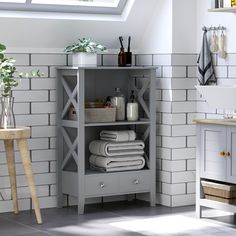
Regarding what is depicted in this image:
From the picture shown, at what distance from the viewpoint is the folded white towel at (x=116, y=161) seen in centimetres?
618

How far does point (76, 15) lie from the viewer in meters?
Result: 6.25

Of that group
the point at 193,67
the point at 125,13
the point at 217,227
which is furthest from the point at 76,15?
the point at 217,227

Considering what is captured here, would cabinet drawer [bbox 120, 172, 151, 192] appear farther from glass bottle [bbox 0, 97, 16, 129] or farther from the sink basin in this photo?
glass bottle [bbox 0, 97, 16, 129]

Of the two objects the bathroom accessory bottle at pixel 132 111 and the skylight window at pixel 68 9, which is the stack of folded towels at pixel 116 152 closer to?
the bathroom accessory bottle at pixel 132 111

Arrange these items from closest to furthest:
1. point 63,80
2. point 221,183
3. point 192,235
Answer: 1. point 192,235
2. point 221,183
3. point 63,80

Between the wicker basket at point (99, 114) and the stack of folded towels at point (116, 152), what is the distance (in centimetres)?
14

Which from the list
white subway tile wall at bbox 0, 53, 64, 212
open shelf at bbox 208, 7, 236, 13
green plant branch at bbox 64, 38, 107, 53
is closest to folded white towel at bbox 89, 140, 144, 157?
white subway tile wall at bbox 0, 53, 64, 212

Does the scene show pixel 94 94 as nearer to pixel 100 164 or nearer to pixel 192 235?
pixel 100 164

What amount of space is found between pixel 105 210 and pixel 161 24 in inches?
66.4

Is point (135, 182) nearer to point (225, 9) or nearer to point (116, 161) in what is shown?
point (116, 161)

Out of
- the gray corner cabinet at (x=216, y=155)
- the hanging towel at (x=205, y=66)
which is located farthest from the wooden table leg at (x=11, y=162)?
the hanging towel at (x=205, y=66)

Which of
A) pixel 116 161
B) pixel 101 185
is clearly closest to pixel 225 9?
pixel 116 161

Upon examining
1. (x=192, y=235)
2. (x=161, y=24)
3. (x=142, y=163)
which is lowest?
(x=192, y=235)

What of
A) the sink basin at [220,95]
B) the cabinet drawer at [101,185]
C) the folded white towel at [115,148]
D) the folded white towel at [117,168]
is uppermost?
the sink basin at [220,95]
